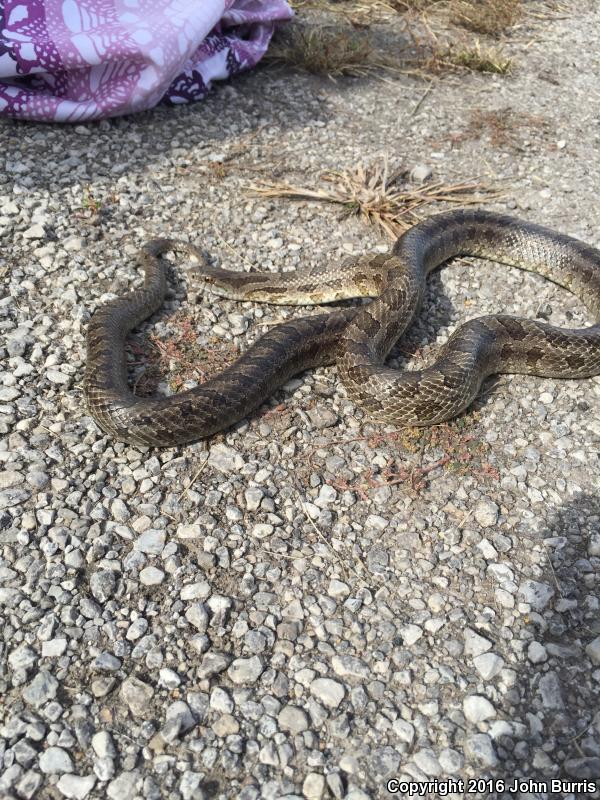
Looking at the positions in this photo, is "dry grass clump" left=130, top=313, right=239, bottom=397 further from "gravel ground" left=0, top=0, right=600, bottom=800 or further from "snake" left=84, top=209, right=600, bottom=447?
"snake" left=84, top=209, right=600, bottom=447

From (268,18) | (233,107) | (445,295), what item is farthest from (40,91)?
(445,295)

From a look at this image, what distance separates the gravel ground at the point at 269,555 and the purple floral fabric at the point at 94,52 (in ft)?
2.55

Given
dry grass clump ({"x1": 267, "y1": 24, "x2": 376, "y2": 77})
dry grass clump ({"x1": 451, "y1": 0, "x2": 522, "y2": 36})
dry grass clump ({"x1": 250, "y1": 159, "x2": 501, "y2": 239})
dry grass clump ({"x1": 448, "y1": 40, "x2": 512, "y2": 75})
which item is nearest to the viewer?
dry grass clump ({"x1": 250, "y1": 159, "x2": 501, "y2": 239})

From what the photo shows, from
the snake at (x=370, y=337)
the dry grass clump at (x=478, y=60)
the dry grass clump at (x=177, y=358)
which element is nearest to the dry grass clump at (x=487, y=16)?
the dry grass clump at (x=478, y=60)

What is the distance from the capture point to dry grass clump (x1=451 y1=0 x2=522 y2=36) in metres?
13.1

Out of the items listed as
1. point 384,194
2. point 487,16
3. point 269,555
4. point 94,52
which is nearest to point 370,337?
point 269,555

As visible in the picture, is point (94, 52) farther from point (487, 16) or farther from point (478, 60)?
point (487, 16)

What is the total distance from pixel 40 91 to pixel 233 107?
2715 millimetres

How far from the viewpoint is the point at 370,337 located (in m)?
6.66

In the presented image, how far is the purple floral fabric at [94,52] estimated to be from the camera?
28.0 feet

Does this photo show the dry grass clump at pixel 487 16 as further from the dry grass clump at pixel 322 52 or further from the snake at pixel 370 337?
the snake at pixel 370 337

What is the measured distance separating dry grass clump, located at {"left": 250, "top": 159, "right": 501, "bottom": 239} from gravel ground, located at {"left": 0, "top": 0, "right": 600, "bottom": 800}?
27 cm

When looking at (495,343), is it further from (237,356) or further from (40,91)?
(40,91)

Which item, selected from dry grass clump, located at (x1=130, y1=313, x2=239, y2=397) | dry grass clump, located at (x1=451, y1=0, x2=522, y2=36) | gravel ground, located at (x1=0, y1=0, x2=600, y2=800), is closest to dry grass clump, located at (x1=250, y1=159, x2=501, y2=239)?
gravel ground, located at (x1=0, y1=0, x2=600, y2=800)
